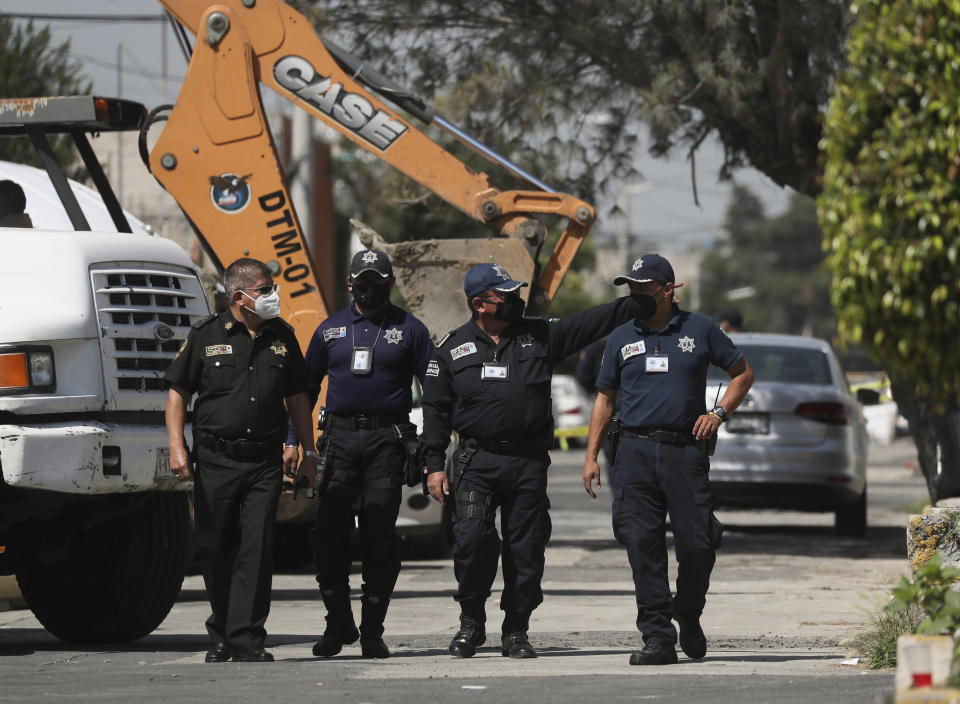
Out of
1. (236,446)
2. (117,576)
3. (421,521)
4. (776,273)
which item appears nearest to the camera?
(236,446)

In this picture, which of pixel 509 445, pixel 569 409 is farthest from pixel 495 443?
pixel 569 409

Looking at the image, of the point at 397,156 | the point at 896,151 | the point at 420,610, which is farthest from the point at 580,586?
the point at 896,151

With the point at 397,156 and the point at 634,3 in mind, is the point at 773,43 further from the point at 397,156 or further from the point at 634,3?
the point at 397,156

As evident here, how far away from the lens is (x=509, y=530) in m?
8.47

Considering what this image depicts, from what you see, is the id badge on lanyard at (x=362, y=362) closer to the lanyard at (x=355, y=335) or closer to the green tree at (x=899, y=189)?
the lanyard at (x=355, y=335)

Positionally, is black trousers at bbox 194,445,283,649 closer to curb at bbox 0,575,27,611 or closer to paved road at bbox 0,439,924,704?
paved road at bbox 0,439,924,704

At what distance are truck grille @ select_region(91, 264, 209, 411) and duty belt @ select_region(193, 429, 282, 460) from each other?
1.67 feet

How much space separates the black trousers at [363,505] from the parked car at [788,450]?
263 inches

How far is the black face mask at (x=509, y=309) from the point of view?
8.57m

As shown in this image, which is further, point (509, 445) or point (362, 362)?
point (362, 362)

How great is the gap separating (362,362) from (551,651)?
1.68 meters

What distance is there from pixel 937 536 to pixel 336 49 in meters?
5.91

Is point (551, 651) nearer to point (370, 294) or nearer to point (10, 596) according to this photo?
point (370, 294)

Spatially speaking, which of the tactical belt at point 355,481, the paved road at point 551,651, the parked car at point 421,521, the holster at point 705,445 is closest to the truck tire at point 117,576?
the paved road at point 551,651
